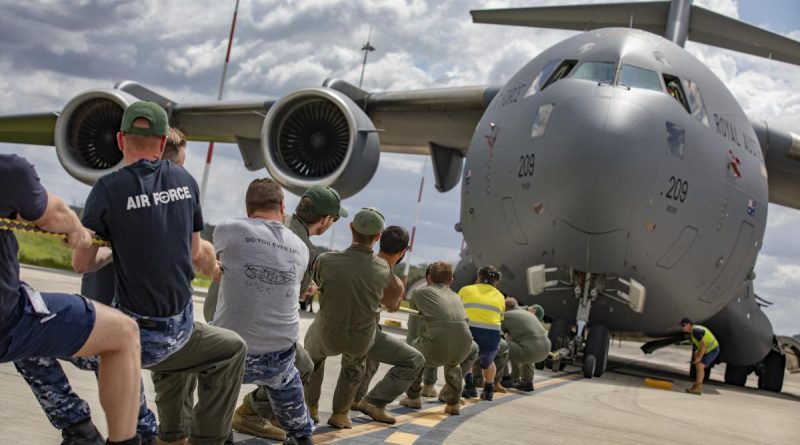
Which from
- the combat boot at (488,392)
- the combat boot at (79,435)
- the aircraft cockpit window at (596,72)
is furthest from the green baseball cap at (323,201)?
the aircraft cockpit window at (596,72)

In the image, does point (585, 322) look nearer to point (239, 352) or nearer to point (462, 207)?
point (462, 207)

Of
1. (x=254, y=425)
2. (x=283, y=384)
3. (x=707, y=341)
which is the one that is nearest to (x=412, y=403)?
(x=254, y=425)

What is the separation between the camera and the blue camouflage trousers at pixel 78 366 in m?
2.55

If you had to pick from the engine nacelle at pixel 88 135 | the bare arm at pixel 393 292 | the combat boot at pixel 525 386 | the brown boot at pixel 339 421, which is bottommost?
the combat boot at pixel 525 386

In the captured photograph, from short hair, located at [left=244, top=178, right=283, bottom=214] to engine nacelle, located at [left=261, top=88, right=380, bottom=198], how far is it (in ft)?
26.7

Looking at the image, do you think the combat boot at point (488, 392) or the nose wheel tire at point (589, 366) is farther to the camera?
the nose wheel tire at point (589, 366)

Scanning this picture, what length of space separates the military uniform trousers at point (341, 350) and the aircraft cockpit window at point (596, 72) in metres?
5.76

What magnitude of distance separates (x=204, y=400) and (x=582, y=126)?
6.19 metres

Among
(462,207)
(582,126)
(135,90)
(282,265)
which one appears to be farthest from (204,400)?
(135,90)

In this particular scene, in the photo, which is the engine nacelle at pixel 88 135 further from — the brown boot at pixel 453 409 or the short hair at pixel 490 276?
the brown boot at pixel 453 409

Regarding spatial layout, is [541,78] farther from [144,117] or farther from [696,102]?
[144,117]

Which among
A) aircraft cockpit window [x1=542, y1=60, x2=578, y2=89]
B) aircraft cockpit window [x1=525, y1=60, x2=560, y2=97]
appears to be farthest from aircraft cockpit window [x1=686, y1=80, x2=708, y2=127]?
aircraft cockpit window [x1=525, y1=60, x2=560, y2=97]

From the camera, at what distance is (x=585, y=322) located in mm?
9297

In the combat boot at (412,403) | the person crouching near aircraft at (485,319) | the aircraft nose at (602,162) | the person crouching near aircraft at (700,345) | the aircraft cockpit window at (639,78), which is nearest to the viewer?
the combat boot at (412,403)
